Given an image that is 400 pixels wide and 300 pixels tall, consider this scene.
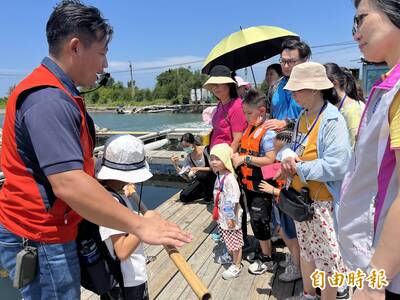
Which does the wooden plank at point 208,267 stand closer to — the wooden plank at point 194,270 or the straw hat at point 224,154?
the wooden plank at point 194,270

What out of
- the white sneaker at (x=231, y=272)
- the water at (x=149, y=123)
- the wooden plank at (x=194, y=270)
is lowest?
the water at (x=149, y=123)

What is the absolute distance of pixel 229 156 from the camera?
2891mm

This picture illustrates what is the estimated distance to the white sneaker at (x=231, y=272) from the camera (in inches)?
110

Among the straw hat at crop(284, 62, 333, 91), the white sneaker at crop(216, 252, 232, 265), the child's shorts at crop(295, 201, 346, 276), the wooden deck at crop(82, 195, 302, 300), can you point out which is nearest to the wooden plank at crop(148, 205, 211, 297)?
the wooden deck at crop(82, 195, 302, 300)

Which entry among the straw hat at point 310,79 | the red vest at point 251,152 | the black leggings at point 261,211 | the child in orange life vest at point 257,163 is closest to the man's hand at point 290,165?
the straw hat at point 310,79

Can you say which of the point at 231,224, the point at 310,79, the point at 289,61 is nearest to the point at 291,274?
the point at 231,224

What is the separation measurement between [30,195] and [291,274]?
216 centimetres

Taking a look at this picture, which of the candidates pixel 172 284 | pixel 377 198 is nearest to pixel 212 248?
pixel 172 284

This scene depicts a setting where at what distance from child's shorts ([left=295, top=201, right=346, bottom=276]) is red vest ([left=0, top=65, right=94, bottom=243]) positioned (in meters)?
1.40

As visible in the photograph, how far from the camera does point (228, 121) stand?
3.19m

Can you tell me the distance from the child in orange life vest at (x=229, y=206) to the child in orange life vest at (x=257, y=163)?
3.7 inches

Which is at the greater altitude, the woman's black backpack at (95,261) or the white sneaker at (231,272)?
the woman's black backpack at (95,261)

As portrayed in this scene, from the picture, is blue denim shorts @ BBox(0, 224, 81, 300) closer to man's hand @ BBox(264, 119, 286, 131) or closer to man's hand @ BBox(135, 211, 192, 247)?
man's hand @ BBox(135, 211, 192, 247)

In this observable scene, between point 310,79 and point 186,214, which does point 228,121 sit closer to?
point 310,79
